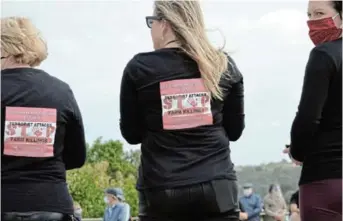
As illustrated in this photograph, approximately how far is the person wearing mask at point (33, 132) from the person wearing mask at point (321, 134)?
3.76ft

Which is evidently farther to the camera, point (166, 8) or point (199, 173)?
point (166, 8)

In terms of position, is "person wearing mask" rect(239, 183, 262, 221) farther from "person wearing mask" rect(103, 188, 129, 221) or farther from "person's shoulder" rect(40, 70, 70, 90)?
"person's shoulder" rect(40, 70, 70, 90)

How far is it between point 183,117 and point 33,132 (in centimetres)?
73

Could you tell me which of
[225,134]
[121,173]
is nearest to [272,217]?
[225,134]

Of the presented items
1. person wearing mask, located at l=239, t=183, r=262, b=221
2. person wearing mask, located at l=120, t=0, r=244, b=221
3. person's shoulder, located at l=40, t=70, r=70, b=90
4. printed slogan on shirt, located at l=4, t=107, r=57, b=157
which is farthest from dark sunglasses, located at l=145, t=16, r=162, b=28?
person wearing mask, located at l=239, t=183, r=262, b=221

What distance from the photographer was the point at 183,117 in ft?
11.4

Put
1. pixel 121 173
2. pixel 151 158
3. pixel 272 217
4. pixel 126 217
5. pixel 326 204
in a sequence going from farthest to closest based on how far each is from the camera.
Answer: pixel 121 173 < pixel 272 217 < pixel 126 217 < pixel 151 158 < pixel 326 204

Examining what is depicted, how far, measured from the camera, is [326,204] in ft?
10.6

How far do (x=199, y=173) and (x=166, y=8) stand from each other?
2.77 ft

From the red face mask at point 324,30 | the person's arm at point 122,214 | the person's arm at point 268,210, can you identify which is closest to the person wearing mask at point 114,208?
the person's arm at point 122,214

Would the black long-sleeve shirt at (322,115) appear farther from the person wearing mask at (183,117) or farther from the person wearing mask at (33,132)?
the person wearing mask at (33,132)

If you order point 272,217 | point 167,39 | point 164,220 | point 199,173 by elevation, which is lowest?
point 272,217

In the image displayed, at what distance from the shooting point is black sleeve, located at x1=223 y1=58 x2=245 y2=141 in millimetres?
3672

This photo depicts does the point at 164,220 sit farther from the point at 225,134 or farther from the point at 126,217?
the point at 126,217
